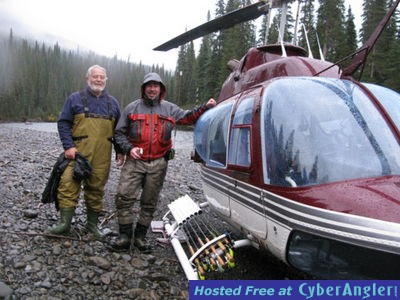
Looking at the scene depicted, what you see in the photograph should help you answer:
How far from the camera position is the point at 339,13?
36.3m

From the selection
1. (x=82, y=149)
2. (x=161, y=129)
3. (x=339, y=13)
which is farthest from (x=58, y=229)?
(x=339, y=13)

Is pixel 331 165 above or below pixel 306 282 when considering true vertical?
above

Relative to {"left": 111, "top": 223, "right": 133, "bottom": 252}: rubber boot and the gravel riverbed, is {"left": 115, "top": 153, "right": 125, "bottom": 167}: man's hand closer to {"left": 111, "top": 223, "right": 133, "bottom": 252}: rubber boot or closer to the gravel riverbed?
{"left": 111, "top": 223, "right": 133, "bottom": 252}: rubber boot

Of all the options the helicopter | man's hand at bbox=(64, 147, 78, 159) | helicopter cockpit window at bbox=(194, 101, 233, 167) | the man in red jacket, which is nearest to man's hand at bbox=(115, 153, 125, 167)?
the man in red jacket

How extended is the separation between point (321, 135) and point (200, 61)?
53365 mm

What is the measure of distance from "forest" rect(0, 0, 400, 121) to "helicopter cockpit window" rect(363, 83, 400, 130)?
1.00 feet

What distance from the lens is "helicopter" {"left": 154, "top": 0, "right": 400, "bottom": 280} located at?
2393 mm

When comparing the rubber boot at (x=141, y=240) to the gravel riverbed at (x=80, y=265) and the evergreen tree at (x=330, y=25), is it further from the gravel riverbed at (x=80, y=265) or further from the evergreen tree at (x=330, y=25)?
the evergreen tree at (x=330, y=25)

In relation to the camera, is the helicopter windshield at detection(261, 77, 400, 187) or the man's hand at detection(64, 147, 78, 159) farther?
the man's hand at detection(64, 147, 78, 159)

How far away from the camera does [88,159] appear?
4.73m

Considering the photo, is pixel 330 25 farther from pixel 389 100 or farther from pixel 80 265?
pixel 80 265

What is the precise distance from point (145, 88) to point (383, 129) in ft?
9.70

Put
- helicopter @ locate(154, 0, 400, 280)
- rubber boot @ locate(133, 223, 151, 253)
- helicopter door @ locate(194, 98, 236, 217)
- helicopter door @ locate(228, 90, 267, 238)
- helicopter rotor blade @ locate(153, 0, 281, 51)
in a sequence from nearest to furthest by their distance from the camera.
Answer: helicopter @ locate(154, 0, 400, 280), helicopter door @ locate(228, 90, 267, 238), helicopter door @ locate(194, 98, 236, 217), rubber boot @ locate(133, 223, 151, 253), helicopter rotor blade @ locate(153, 0, 281, 51)

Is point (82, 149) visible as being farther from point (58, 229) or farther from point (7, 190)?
point (7, 190)
